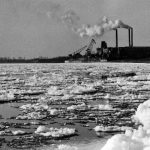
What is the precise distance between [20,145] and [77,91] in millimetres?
10926

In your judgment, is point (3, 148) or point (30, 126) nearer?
point (3, 148)

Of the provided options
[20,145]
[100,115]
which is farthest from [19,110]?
[20,145]

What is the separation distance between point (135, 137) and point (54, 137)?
6.82 feet

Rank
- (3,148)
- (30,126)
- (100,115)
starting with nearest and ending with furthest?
(3,148) → (30,126) → (100,115)

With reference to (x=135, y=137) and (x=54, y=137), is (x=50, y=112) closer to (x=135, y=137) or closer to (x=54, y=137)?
(x=54, y=137)

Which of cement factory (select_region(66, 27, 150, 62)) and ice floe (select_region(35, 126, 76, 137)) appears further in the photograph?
cement factory (select_region(66, 27, 150, 62))

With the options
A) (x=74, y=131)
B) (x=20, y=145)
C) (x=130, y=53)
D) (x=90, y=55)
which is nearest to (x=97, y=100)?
(x=74, y=131)

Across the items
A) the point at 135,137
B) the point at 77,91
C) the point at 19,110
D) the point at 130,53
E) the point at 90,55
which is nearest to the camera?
the point at 135,137

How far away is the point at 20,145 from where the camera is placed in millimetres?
7328

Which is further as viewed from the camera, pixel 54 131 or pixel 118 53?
pixel 118 53

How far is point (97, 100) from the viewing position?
14773 mm

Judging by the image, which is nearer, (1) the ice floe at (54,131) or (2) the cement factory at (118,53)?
(1) the ice floe at (54,131)

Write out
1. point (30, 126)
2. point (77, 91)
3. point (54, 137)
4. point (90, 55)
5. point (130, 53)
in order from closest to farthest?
point (54, 137) < point (30, 126) < point (77, 91) < point (130, 53) < point (90, 55)

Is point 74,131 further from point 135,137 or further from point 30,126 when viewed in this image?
point 135,137
